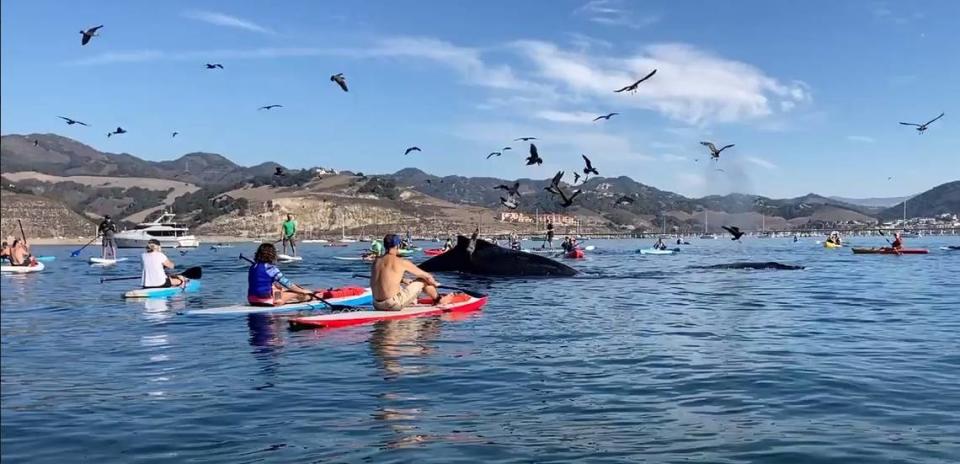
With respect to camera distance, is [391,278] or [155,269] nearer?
[391,278]

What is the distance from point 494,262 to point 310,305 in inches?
723

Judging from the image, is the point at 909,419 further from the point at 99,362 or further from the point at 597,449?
the point at 99,362

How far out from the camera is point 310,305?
2292 cm

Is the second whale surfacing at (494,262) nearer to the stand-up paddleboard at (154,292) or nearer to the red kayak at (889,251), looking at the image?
the stand-up paddleboard at (154,292)

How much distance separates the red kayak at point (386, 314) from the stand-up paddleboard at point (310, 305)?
8.39 feet

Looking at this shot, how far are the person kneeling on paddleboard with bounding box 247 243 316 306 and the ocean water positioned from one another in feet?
3.82

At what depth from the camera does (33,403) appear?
10789 mm

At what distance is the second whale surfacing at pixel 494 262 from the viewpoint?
39.5m

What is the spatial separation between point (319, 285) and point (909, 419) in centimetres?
2787

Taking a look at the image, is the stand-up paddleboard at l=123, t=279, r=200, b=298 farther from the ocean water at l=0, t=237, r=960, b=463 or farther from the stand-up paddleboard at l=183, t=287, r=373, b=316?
the stand-up paddleboard at l=183, t=287, r=373, b=316

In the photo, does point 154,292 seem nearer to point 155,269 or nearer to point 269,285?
point 155,269

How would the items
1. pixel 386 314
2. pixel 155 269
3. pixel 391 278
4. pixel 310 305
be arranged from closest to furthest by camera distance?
1. pixel 386 314
2. pixel 391 278
3. pixel 310 305
4. pixel 155 269

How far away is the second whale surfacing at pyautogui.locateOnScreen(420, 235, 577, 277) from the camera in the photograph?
39.5 m

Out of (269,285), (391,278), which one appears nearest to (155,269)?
(269,285)
